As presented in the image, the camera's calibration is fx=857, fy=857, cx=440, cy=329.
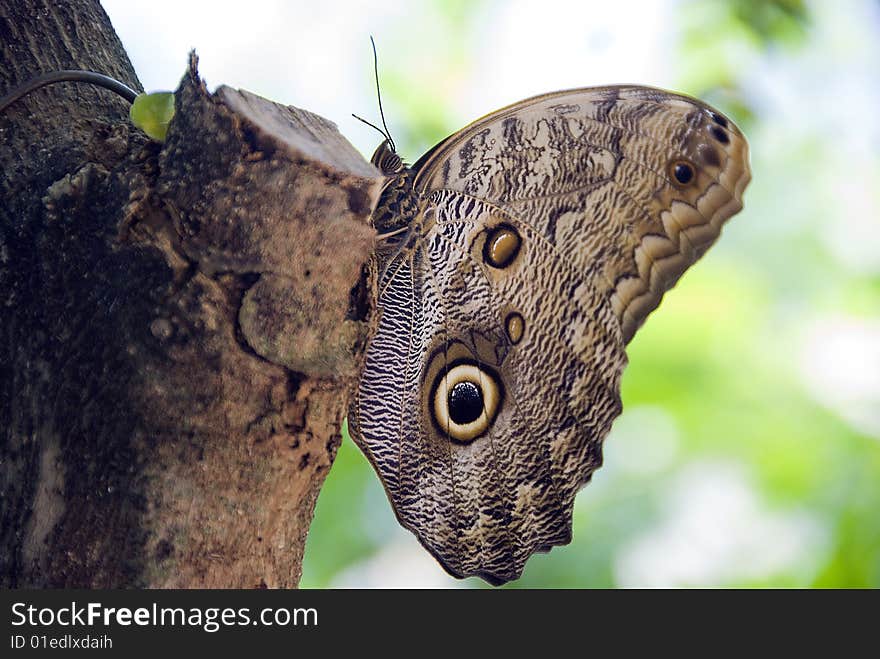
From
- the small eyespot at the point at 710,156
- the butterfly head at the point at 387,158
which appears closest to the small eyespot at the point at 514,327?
the butterfly head at the point at 387,158

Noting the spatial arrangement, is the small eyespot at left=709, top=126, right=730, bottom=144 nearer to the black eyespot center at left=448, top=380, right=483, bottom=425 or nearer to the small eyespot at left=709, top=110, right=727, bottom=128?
the small eyespot at left=709, top=110, right=727, bottom=128

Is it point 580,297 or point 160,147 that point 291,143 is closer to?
point 160,147

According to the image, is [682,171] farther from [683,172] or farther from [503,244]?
[503,244]

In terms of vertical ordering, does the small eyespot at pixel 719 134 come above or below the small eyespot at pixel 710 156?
above

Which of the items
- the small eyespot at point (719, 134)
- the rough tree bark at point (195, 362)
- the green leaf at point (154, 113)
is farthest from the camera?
the small eyespot at point (719, 134)

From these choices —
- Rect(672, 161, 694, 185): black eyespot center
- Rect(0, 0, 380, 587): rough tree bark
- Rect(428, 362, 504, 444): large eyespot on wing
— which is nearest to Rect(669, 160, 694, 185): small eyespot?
Rect(672, 161, 694, 185): black eyespot center

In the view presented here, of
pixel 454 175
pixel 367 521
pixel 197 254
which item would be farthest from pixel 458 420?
pixel 367 521

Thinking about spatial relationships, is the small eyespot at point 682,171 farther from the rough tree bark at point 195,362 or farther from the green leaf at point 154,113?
the green leaf at point 154,113

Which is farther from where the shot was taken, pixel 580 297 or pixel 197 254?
pixel 580 297

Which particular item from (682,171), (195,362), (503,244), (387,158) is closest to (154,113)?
(195,362)
